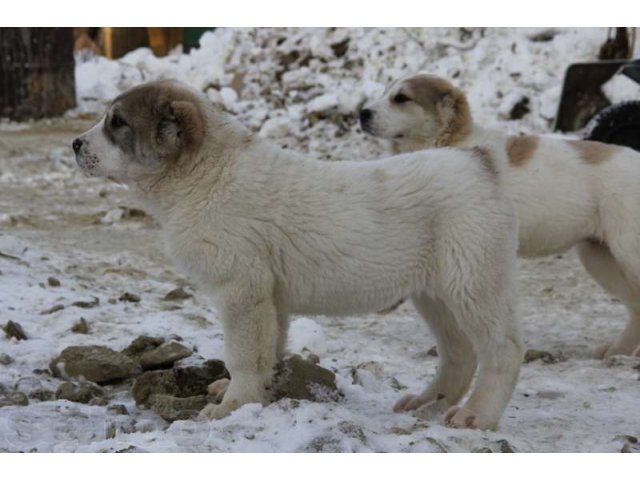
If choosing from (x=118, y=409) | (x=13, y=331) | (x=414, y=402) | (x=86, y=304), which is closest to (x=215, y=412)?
(x=118, y=409)

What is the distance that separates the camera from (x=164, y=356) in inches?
217

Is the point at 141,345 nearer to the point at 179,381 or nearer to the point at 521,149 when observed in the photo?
the point at 179,381

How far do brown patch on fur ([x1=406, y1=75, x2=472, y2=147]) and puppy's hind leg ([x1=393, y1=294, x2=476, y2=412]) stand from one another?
2555mm

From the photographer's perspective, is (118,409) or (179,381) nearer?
(118,409)

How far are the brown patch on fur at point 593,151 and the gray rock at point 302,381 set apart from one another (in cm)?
280

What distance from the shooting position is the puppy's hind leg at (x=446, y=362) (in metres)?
5.12

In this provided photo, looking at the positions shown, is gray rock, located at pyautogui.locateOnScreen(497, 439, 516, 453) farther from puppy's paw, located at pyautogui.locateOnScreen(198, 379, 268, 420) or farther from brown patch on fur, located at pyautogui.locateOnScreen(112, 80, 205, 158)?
brown patch on fur, located at pyautogui.locateOnScreen(112, 80, 205, 158)

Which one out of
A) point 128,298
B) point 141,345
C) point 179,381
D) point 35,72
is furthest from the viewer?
point 35,72

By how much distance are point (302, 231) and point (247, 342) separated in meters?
0.57

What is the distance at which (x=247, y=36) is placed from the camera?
1664cm

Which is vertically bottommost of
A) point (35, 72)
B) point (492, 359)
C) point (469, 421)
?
point (469, 421)

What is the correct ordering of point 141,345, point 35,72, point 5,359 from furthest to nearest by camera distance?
point 35,72, point 141,345, point 5,359

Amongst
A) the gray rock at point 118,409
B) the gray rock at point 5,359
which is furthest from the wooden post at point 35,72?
the gray rock at point 118,409

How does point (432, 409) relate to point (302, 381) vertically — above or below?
below
